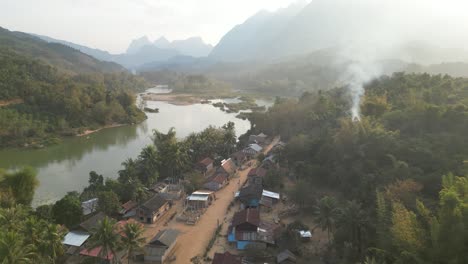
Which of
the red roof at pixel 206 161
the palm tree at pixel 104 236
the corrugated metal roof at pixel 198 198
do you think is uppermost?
the palm tree at pixel 104 236

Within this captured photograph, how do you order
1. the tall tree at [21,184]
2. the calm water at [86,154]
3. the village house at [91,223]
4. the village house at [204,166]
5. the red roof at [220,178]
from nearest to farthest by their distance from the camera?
the village house at [91,223] < the tall tree at [21,184] < the red roof at [220,178] < the calm water at [86,154] < the village house at [204,166]

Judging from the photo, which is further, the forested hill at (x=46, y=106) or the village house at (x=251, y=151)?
the forested hill at (x=46, y=106)

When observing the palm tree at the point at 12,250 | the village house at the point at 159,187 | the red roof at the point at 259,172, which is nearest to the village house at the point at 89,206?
the village house at the point at 159,187

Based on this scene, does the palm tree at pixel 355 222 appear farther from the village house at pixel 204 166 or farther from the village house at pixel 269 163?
the village house at pixel 204 166

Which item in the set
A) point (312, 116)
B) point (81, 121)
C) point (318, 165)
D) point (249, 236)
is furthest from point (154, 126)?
point (249, 236)

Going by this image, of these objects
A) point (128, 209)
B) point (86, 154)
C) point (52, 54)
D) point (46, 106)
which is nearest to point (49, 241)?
point (128, 209)

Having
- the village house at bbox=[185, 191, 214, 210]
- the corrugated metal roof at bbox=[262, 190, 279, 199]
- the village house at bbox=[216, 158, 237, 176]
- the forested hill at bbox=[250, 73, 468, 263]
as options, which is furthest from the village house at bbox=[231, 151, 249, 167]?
the village house at bbox=[185, 191, 214, 210]

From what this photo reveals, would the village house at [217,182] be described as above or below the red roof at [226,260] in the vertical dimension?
below
